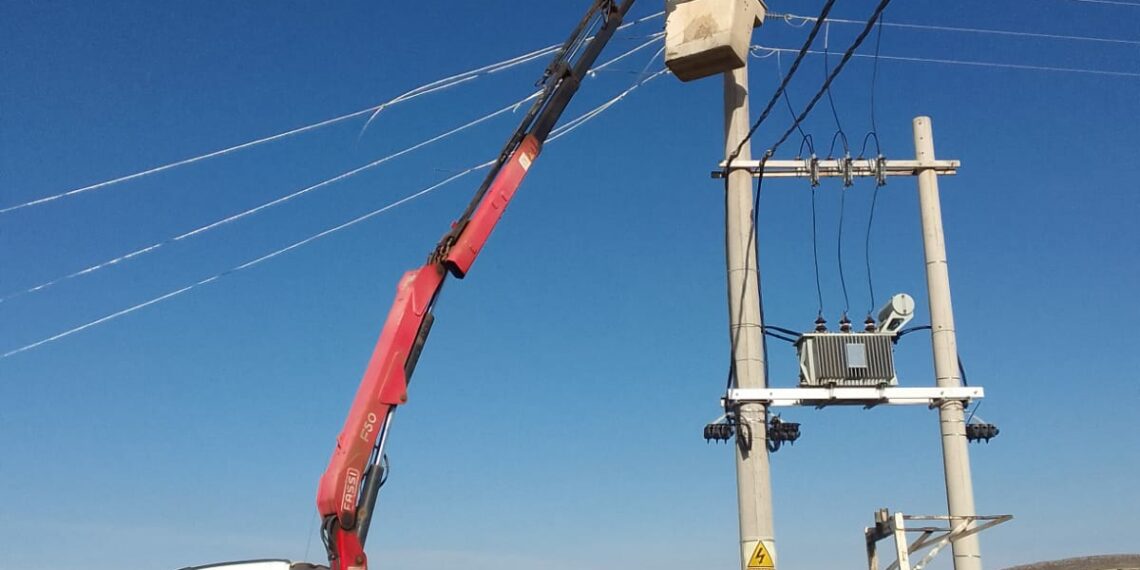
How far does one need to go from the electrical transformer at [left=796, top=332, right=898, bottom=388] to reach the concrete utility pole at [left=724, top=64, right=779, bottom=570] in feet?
2.09

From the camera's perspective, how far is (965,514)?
13672 mm

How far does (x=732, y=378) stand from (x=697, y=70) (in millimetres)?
4081

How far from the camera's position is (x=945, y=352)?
564 inches

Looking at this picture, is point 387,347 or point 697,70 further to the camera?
point 697,70

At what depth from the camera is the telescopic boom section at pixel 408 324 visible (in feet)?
33.9

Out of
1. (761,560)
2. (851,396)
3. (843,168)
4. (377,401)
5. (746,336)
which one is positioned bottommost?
(761,560)

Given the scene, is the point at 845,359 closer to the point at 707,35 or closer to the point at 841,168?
the point at 841,168

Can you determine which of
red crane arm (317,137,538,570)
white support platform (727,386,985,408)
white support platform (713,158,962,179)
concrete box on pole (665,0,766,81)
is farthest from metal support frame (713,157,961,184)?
red crane arm (317,137,538,570)

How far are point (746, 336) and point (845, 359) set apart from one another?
140 cm

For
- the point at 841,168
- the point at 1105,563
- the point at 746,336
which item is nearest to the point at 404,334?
the point at 746,336

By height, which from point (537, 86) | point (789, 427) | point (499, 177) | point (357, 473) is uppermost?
point (537, 86)

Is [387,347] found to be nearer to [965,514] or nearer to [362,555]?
[362,555]

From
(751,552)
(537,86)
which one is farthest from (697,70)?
(751,552)

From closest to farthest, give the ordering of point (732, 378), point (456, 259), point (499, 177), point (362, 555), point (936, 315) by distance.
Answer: point (362, 555) → point (456, 259) → point (499, 177) → point (732, 378) → point (936, 315)
